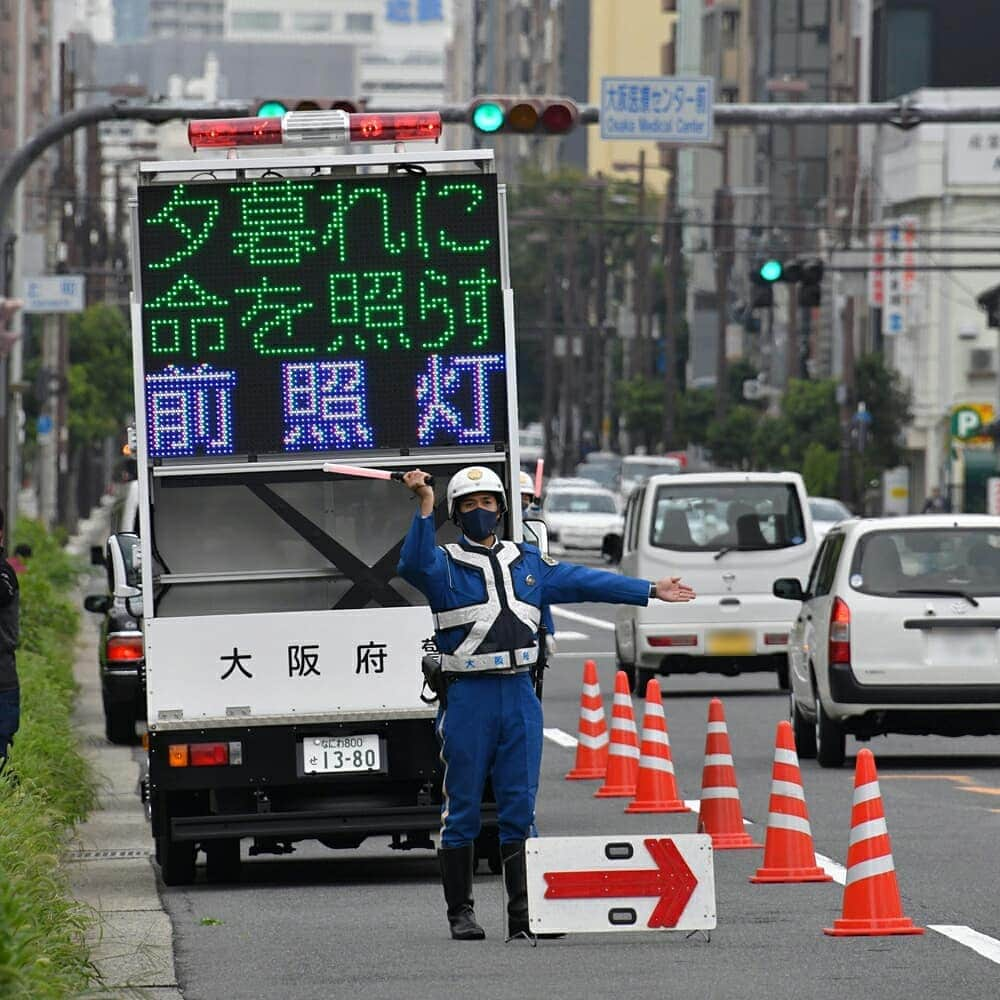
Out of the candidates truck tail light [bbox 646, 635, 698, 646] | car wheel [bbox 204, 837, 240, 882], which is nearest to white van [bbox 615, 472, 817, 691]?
truck tail light [bbox 646, 635, 698, 646]

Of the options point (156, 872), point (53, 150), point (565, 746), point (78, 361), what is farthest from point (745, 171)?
point (156, 872)

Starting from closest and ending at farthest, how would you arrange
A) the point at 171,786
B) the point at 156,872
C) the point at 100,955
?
the point at 100,955, the point at 171,786, the point at 156,872

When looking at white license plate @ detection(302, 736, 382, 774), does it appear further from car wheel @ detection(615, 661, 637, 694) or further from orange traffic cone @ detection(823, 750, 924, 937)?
car wheel @ detection(615, 661, 637, 694)

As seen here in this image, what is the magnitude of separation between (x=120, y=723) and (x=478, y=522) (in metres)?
13.3

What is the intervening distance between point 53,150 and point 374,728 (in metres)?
125

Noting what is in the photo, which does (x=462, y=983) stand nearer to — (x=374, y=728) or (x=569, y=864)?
(x=569, y=864)

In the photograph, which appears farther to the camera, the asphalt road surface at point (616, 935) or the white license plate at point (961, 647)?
the white license plate at point (961, 647)

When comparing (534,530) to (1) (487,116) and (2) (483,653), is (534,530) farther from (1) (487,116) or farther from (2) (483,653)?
(1) (487,116)

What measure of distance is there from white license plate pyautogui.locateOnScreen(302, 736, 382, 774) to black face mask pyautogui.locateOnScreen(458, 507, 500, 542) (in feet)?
9.97

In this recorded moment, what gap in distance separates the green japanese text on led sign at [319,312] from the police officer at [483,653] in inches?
114

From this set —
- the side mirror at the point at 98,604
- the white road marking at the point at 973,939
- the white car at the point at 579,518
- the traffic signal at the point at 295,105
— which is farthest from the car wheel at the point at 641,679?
the white car at the point at 579,518

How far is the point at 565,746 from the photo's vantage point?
23.2 metres

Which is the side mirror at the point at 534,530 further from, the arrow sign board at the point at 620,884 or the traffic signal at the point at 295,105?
the traffic signal at the point at 295,105

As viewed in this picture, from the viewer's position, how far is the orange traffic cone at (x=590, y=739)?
802 inches
